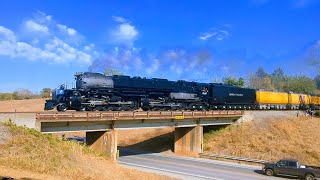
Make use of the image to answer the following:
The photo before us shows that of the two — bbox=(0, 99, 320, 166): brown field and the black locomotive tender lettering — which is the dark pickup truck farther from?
the black locomotive tender lettering

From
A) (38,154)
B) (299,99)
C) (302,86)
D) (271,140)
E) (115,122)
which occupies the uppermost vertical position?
(302,86)

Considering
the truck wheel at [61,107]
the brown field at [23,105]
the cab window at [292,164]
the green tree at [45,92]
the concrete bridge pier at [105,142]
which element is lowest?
the cab window at [292,164]

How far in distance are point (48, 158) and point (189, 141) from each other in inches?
1012

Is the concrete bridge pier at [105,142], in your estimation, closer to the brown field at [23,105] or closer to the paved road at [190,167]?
→ the paved road at [190,167]

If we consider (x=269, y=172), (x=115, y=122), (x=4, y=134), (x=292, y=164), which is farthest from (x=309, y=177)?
(x=4, y=134)

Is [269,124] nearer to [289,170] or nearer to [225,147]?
[225,147]

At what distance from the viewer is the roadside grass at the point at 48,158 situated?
17547 millimetres

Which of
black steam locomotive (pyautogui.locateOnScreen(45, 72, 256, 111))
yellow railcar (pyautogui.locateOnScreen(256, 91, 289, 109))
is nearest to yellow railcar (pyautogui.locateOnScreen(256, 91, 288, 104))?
yellow railcar (pyautogui.locateOnScreen(256, 91, 289, 109))

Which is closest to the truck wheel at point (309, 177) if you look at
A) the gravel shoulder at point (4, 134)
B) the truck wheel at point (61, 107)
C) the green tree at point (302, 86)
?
the truck wheel at point (61, 107)

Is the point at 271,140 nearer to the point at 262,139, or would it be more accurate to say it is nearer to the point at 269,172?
the point at 262,139

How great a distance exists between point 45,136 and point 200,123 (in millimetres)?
23912

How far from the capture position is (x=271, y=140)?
138 feet

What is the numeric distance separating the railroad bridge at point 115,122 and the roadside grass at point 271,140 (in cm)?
223

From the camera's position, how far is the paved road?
29.5 meters
